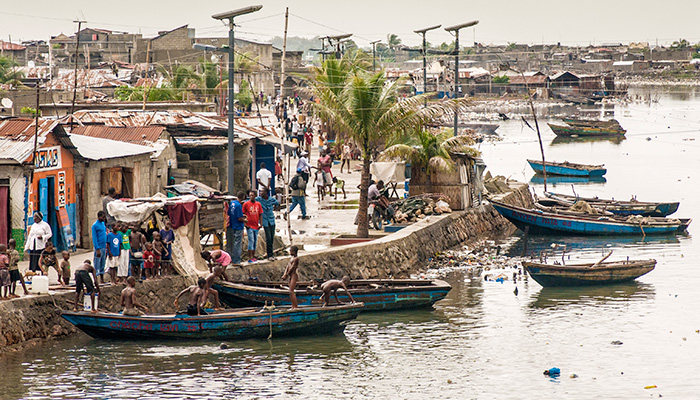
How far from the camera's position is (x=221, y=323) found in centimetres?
1820

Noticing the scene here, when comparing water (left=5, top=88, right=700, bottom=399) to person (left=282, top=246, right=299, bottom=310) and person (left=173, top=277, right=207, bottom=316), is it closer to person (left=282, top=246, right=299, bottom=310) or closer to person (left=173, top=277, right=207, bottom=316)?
person (left=173, top=277, right=207, bottom=316)

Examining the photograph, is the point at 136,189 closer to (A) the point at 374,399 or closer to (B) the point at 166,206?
(B) the point at 166,206

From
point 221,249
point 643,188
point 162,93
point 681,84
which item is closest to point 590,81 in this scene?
point 681,84

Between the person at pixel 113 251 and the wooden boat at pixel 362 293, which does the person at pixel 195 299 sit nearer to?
the wooden boat at pixel 362 293

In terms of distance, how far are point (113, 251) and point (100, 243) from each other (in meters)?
0.31

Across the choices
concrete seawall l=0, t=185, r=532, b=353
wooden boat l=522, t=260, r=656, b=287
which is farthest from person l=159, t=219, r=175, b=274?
wooden boat l=522, t=260, r=656, b=287

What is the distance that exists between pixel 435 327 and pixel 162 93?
29731 millimetres

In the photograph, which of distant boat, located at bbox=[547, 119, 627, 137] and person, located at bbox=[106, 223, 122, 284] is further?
distant boat, located at bbox=[547, 119, 627, 137]

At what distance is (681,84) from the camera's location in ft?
573

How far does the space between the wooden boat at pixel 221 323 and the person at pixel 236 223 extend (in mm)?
2812

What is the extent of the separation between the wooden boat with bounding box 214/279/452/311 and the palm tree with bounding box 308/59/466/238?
449 centimetres

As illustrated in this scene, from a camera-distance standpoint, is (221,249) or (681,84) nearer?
(221,249)

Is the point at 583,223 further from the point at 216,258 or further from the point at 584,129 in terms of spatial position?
the point at 584,129

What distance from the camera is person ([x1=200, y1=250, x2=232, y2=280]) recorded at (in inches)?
787
